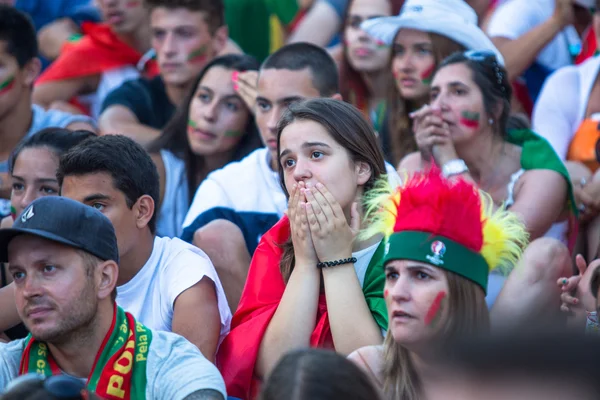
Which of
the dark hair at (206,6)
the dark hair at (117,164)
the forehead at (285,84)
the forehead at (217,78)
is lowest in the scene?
the dark hair at (117,164)

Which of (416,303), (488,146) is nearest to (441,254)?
(416,303)

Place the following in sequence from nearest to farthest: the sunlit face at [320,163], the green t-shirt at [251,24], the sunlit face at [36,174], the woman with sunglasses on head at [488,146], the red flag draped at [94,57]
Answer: the sunlit face at [320,163] < the sunlit face at [36,174] < the woman with sunglasses on head at [488,146] < the red flag draped at [94,57] < the green t-shirt at [251,24]

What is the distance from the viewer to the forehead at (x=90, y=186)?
3.59 meters

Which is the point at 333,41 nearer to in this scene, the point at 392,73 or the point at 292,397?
the point at 392,73

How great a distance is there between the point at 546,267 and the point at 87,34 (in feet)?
13.5

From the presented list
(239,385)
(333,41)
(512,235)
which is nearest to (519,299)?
(512,235)

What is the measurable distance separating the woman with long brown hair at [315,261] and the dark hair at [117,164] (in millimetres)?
522

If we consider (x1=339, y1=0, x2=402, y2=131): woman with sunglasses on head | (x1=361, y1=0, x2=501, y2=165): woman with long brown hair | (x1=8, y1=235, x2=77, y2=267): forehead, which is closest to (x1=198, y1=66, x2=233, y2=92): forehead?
(x1=361, y1=0, x2=501, y2=165): woman with long brown hair

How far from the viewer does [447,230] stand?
290cm

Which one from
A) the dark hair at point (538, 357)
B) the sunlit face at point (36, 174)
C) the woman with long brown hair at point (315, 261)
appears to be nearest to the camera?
the dark hair at point (538, 357)

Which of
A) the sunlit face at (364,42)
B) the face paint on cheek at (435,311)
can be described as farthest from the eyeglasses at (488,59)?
the face paint on cheek at (435,311)

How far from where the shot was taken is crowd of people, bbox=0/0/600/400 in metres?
2.80

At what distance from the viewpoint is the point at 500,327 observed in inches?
48.3

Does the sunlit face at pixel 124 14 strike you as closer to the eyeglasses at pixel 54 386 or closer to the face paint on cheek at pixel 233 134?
the face paint on cheek at pixel 233 134
